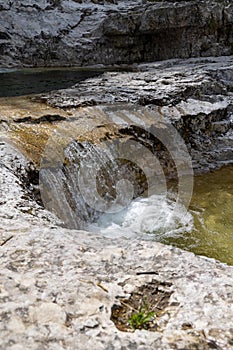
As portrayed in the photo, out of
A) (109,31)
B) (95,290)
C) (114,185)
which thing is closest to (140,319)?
(95,290)

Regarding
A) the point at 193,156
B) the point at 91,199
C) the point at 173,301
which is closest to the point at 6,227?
the point at 173,301

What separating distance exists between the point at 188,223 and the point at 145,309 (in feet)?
9.56

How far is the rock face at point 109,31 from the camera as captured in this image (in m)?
13.6

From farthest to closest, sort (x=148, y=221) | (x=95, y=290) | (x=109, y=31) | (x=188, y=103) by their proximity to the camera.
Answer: (x=109, y=31) → (x=188, y=103) → (x=148, y=221) → (x=95, y=290)

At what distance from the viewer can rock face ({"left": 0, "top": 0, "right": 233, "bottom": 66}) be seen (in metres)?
13.6

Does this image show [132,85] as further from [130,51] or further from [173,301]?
Answer: [130,51]

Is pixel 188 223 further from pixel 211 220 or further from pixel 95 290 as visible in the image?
pixel 95 290

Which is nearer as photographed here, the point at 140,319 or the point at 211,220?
the point at 140,319

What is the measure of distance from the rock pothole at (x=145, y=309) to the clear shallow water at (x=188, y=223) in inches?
82.5

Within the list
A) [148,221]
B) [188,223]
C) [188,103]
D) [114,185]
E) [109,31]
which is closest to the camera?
[188,223]

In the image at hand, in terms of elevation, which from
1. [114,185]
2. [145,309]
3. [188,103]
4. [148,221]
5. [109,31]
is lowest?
[148,221]

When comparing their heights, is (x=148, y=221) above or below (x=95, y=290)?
below

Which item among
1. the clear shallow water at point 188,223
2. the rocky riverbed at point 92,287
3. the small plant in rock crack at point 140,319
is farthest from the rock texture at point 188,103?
the small plant in rock crack at point 140,319

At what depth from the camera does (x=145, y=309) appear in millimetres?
1594
